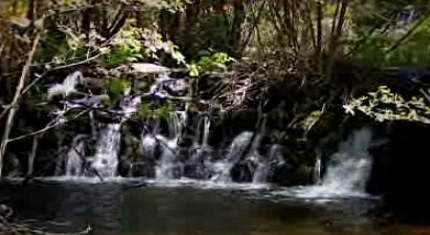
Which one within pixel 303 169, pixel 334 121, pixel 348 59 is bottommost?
pixel 303 169

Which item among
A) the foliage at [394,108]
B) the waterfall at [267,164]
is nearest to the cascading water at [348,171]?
the waterfall at [267,164]

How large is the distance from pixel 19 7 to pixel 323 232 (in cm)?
336

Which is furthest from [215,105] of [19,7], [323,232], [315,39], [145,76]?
[19,7]

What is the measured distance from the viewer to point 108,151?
32.4ft

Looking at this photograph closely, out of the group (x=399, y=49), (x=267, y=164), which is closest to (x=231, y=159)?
(x=267, y=164)

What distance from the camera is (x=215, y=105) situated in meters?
10.0

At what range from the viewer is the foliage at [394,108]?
8.17 meters

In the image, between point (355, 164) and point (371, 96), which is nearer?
point (371, 96)

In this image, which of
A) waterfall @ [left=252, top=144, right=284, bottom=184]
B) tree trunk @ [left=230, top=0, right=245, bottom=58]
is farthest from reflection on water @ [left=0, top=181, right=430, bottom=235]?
tree trunk @ [left=230, top=0, right=245, bottom=58]

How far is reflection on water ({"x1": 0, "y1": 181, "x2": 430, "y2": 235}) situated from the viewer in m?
7.11

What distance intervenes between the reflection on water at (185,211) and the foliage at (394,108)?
38.4 inches

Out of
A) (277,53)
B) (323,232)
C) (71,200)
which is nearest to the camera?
(323,232)

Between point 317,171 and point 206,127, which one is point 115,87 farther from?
point 317,171

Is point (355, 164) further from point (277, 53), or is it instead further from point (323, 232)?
point (323, 232)
